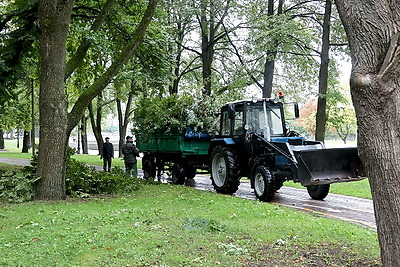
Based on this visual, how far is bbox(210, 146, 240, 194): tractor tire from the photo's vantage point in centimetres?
1222

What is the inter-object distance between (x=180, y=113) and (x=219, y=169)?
289 centimetres

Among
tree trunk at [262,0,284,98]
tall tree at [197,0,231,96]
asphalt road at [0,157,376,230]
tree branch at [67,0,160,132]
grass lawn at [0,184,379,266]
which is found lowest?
asphalt road at [0,157,376,230]

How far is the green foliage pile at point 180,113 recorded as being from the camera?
571 inches

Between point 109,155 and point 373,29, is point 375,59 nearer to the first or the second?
point 373,29

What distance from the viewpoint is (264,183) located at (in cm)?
1090

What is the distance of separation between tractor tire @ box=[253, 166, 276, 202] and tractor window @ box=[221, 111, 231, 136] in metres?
2.12

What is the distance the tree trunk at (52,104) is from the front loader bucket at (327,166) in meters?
5.84

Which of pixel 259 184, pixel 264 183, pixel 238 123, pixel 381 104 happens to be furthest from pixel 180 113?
pixel 381 104

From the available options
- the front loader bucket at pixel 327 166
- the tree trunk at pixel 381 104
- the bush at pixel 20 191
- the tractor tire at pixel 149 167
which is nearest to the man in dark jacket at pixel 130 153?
the tractor tire at pixel 149 167

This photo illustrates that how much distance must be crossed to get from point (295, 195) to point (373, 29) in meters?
9.30

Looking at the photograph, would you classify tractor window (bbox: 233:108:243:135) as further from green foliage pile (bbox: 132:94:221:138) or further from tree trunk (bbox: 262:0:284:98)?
tree trunk (bbox: 262:0:284:98)

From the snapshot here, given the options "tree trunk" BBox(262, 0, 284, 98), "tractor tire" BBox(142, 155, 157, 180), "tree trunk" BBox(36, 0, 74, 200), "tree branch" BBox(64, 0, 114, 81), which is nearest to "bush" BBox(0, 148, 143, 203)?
"tree trunk" BBox(36, 0, 74, 200)

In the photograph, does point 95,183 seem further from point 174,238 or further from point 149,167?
point 174,238

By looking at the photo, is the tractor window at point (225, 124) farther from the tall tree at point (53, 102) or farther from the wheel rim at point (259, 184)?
the tall tree at point (53, 102)
